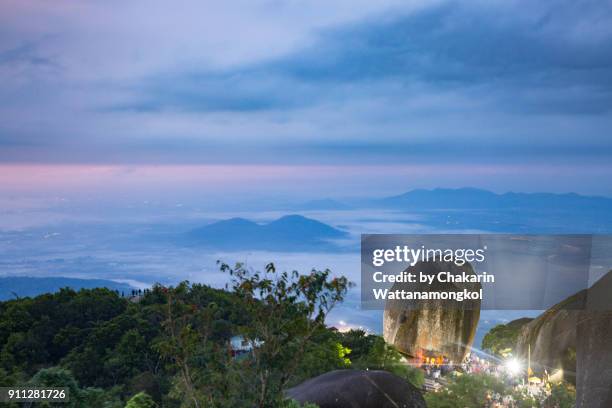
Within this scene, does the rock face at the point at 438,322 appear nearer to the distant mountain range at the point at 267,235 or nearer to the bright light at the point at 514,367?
the bright light at the point at 514,367

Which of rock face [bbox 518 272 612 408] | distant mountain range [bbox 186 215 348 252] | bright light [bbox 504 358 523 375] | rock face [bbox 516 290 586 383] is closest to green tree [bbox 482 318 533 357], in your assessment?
bright light [bbox 504 358 523 375]

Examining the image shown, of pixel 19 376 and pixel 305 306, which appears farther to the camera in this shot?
pixel 19 376

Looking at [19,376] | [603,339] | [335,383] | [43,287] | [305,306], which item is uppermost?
[305,306]

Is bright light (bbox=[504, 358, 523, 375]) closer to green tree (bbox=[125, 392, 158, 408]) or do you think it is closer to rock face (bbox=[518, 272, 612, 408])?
rock face (bbox=[518, 272, 612, 408])

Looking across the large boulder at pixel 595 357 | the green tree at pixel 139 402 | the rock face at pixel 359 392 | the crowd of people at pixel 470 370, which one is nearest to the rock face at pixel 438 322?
the crowd of people at pixel 470 370

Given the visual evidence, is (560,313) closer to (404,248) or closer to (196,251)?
(404,248)

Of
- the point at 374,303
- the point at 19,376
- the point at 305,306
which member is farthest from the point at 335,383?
the point at 19,376

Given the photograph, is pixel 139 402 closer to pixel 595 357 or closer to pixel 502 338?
pixel 595 357
